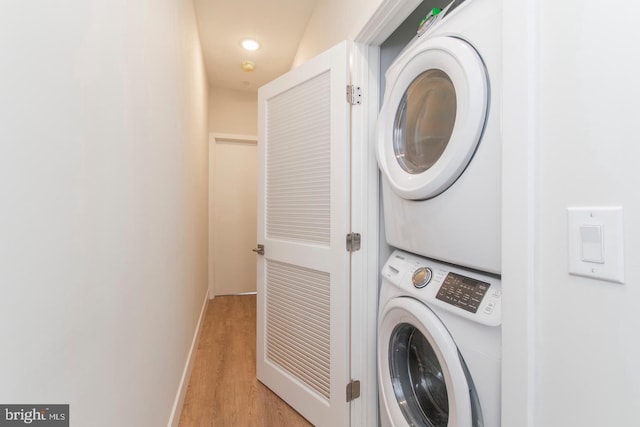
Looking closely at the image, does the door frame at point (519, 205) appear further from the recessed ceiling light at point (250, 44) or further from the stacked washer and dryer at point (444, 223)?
the recessed ceiling light at point (250, 44)

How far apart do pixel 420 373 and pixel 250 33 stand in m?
2.82

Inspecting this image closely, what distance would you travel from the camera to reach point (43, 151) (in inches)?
20.7

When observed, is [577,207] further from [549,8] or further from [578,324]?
[549,8]

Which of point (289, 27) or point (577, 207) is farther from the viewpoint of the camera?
point (289, 27)

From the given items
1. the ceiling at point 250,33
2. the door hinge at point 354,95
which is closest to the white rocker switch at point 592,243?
the door hinge at point 354,95

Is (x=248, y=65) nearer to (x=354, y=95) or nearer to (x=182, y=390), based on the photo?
(x=354, y=95)

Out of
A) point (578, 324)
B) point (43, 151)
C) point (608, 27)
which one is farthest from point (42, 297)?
point (608, 27)

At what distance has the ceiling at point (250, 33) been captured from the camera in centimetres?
225

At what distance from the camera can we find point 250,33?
8.52 feet

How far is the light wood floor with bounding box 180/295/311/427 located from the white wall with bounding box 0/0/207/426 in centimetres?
39

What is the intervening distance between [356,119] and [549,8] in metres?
0.90

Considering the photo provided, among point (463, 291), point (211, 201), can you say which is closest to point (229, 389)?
point (463, 291)

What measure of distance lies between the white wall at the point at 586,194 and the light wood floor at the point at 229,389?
145 cm
